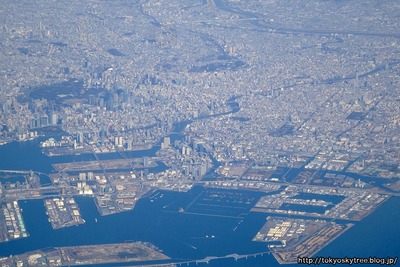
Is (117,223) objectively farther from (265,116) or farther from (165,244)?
(265,116)

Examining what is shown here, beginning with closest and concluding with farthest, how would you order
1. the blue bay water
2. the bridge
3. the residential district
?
the bridge → the blue bay water → the residential district

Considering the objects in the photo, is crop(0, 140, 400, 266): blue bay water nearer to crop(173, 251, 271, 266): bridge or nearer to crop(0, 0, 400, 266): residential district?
crop(173, 251, 271, 266): bridge

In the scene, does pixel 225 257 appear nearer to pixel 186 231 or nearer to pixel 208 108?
pixel 186 231

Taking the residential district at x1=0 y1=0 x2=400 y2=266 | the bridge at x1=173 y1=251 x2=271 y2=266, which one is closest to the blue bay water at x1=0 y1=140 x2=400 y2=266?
the bridge at x1=173 y1=251 x2=271 y2=266

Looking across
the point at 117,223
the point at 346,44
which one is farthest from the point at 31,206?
the point at 346,44

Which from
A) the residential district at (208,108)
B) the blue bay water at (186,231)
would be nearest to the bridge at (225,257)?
the blue bay water at (186,231)

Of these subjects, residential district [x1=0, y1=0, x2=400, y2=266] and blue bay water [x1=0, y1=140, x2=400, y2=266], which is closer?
blue bay water [x1=0, y1=140, x2=400, y2=266]

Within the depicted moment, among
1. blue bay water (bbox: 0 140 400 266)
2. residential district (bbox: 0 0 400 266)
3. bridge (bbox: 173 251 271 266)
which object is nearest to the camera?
bridge (bbox: 173 251 271 266)

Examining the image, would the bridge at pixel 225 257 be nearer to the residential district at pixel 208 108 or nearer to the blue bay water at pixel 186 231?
the blue bay water at pixel 186 231
